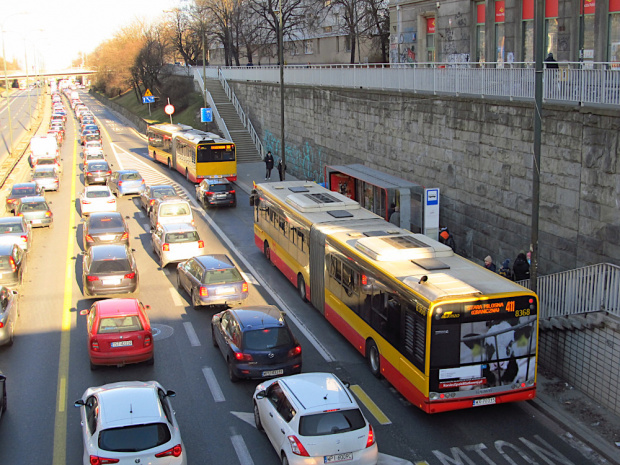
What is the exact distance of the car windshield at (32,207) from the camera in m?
29.6

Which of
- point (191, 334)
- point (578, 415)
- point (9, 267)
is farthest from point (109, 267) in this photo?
point (578, 415)

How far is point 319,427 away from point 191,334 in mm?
7939

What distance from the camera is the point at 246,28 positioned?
67.2 metres

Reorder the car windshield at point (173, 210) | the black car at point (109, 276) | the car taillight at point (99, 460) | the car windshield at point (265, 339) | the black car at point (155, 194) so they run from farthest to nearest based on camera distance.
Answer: the black car at point (155, 194) → the car windshield at point (173, 210) → the black car at point (109, 276) → the car windshield at point (265, 339) → the car taillight at point (99, 460)

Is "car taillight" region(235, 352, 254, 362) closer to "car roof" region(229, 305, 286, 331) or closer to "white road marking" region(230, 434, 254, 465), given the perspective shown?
"car roof" region(229, 305, 286, 331)

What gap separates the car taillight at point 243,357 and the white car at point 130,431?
11.2ft

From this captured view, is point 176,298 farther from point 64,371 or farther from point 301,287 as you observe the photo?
point 64,371

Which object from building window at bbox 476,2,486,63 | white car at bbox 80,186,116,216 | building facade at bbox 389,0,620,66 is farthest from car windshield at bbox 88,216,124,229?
building window at bbox 476,2,486,63

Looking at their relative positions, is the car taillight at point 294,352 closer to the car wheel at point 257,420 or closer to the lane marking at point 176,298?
the car wheel at point 257,420

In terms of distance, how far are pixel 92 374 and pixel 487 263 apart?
9.61 metres

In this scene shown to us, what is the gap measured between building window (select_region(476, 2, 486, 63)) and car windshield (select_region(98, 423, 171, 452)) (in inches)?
891

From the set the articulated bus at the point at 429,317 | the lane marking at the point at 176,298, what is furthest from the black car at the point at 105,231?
the articulated bus at the point at 429,317

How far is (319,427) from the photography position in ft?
33.9

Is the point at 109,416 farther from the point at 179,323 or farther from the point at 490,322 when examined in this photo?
the point at 179,323
